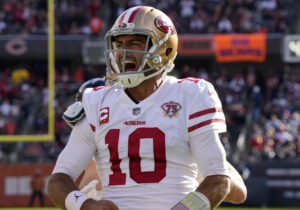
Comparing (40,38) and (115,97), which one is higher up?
(115,97)

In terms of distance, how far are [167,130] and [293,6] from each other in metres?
17.6

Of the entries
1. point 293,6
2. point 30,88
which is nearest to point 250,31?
point 293,6

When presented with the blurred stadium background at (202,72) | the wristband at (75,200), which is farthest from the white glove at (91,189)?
the blurred stadium background at (202,72)

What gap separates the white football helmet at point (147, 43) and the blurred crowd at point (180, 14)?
1523 centimetres

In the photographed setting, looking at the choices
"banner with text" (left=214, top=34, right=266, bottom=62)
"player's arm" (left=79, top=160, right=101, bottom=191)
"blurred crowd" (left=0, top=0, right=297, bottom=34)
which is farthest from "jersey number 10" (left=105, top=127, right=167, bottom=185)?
"blurred crowd" (left=0, top=0, right=297, bottom=34)

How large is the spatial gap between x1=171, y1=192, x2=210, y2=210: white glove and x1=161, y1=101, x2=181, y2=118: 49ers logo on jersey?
0.33 m

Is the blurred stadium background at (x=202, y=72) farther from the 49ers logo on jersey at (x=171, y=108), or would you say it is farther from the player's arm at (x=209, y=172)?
the player's arm at (x=209, y=172)

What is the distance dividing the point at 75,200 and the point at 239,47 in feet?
50.6

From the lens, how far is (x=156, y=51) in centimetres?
270

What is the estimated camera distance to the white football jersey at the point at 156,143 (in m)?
2.58

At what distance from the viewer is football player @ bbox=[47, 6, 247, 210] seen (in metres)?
2.55

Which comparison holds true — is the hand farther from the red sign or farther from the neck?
the red sign

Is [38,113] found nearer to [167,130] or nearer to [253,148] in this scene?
[253,148]

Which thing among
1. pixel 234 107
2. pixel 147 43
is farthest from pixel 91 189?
pixel 234 107
